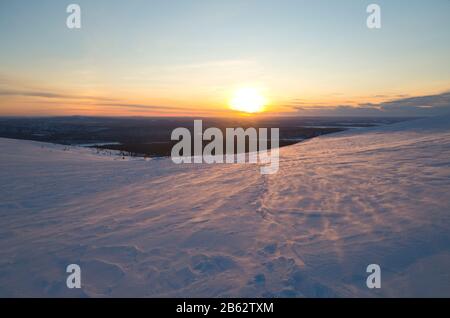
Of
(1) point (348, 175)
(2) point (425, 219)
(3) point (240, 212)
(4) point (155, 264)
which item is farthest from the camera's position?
(1) point (348, 175)

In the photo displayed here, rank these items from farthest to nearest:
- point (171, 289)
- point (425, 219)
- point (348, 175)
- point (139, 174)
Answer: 1. point (139, 174)
2. point (348, 175)
3. point (425, 219)
4. point (171, 289)

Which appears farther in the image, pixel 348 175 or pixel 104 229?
pixel 348 175

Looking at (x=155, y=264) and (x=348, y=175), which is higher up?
(x=348, y=175)

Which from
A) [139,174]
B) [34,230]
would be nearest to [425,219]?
[34,230]

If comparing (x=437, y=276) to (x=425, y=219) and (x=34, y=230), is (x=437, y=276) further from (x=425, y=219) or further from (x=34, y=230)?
(x=34, y=230)

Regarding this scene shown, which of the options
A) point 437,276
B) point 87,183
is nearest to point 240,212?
point 437,276
